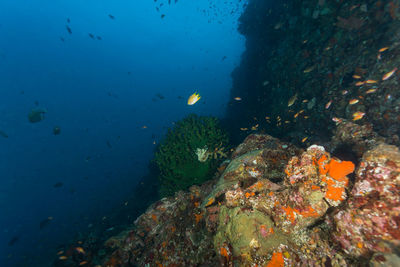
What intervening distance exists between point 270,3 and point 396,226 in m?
17.3

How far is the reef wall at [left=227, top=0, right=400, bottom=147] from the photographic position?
20.7 feet

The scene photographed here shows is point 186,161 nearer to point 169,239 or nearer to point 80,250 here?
point 169,239

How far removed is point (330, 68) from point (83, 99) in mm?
136268

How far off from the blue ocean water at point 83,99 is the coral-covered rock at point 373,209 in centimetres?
2098

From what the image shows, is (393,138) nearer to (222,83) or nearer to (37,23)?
(37,23)

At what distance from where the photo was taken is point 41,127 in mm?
84062

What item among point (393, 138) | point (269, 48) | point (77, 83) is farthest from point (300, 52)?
point (77, 83)

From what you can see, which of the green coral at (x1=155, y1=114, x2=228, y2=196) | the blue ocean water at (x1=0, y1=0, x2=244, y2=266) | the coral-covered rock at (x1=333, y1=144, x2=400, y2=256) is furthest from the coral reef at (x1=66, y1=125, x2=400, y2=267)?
the blue ocean water at (x1=0, y1=0, x2=244, y2=266)

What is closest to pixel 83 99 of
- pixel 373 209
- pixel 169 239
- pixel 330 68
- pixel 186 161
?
pixel 186 161

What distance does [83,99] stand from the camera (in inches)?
4520

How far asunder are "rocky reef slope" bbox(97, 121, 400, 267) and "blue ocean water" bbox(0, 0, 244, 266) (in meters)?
19.0

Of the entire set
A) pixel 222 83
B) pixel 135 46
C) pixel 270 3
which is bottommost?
pixel 270 3

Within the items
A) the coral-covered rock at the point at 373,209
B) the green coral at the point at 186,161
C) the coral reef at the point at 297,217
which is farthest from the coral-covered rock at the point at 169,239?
the coral-covered rock at the point at 373,209

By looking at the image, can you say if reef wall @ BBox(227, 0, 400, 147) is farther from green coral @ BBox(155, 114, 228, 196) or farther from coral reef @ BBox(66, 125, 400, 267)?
green coral @ BBox(155, 114, 228, 196)
